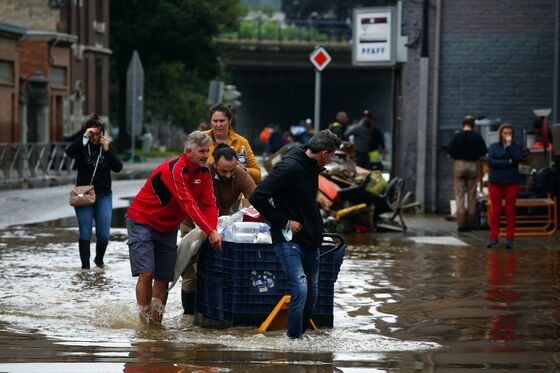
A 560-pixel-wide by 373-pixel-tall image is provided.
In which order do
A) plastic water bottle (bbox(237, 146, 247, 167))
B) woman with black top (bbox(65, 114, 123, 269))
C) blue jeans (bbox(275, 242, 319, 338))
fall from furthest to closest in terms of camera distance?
woman with black top (bbox(65, 114, 123, 269)) → plastic water bottle (bbox(237, 146, 247, 167)) → blue jeans (bbox(275, 242, 319, 338))

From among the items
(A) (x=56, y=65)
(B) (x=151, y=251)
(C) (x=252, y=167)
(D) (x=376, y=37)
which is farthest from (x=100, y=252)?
(A) (x=56, y=65)

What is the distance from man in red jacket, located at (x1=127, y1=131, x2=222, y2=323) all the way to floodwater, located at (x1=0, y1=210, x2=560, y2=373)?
12.9 inches

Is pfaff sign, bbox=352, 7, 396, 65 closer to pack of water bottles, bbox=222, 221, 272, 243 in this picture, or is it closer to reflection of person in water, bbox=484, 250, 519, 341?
reflection of person in water, bbox=484, 250, 519, 341

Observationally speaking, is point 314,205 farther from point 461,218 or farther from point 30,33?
point 30,33

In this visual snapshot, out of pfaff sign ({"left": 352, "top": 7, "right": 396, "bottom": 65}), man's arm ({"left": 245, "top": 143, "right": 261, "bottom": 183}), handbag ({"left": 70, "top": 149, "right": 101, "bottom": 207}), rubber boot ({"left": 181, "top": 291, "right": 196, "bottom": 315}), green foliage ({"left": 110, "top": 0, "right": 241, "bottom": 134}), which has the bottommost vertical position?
rubber boot ({"left": 181, "top": 291, "right": 196, "bottom": 315})

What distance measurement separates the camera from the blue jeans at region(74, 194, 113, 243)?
1430cm

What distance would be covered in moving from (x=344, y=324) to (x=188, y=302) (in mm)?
1288

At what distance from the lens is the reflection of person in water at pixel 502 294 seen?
33.3 ft

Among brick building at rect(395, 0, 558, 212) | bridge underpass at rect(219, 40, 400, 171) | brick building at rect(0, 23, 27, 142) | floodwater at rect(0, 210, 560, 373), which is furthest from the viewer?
bridge underpass at rect(219, 40, 400, 171)

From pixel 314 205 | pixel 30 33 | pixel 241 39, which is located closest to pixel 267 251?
pixel 314 205

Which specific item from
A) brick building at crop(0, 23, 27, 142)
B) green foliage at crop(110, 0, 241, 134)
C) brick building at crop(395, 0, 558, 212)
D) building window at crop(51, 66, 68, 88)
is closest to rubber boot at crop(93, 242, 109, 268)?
brick building at crop(395, 0, 558, 212)

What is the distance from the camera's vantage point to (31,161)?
122 feet

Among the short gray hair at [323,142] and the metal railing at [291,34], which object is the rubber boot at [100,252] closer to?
the short gray hair at [323,142]

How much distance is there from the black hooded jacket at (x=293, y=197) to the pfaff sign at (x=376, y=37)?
51.6ft
